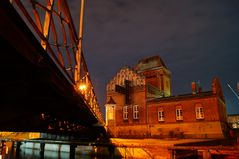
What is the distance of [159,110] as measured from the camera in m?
33.6

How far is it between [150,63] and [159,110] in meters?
16.0

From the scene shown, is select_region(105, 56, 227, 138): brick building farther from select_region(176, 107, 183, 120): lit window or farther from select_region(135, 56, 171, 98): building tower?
select_region(135, 56, 171, 98): building tower

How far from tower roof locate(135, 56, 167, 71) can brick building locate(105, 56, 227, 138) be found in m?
1.48

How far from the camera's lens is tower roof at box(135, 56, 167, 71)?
45772 millimetres

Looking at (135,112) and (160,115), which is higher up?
(135,112)

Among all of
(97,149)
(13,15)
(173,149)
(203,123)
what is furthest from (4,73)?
(203,123)

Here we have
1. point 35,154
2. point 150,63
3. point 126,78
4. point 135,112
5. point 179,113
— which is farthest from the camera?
point 150,63

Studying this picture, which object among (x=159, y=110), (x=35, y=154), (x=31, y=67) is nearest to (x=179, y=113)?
(x=159, y=110)

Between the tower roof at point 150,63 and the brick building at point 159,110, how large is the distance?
148cm

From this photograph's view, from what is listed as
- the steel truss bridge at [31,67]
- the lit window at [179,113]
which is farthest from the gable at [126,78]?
the steel truss bridge at [31,67]

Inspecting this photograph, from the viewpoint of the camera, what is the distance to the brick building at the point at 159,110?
2923 cm

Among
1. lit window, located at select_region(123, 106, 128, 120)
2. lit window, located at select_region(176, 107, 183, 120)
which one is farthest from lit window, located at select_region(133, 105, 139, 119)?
lit window, located at select_region(176, 107, 183, 120)

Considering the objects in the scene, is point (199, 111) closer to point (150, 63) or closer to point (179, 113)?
point (179, 113)

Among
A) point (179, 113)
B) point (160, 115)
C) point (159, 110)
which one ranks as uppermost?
point (159, 110)
